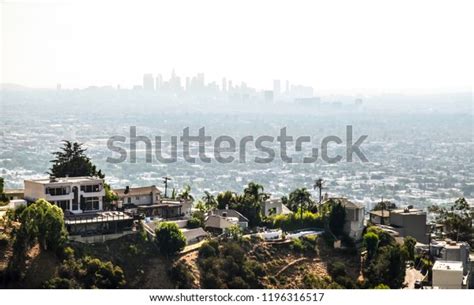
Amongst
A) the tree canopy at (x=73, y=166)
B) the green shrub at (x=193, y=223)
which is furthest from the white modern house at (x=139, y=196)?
the green shrub at (x=193, y=223)

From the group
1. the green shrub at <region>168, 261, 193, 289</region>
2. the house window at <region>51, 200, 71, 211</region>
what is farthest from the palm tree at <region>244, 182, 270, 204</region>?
the house window at <region>51, 200, 71, 211</region>

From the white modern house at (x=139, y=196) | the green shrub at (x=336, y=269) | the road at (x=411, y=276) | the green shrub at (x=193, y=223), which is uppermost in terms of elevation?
the white modern house at (x=139, y=196)

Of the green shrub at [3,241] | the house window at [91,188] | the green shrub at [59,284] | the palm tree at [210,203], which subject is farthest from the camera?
the palm tree at [210,203]

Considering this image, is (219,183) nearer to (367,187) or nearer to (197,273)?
(367,187)

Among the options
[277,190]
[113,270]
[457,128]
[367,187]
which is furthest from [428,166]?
[113,270]

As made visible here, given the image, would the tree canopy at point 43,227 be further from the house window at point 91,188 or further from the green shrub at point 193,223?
the green shrub at point 193,223

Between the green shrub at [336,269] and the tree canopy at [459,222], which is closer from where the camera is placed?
the green shrub at [336,269]
